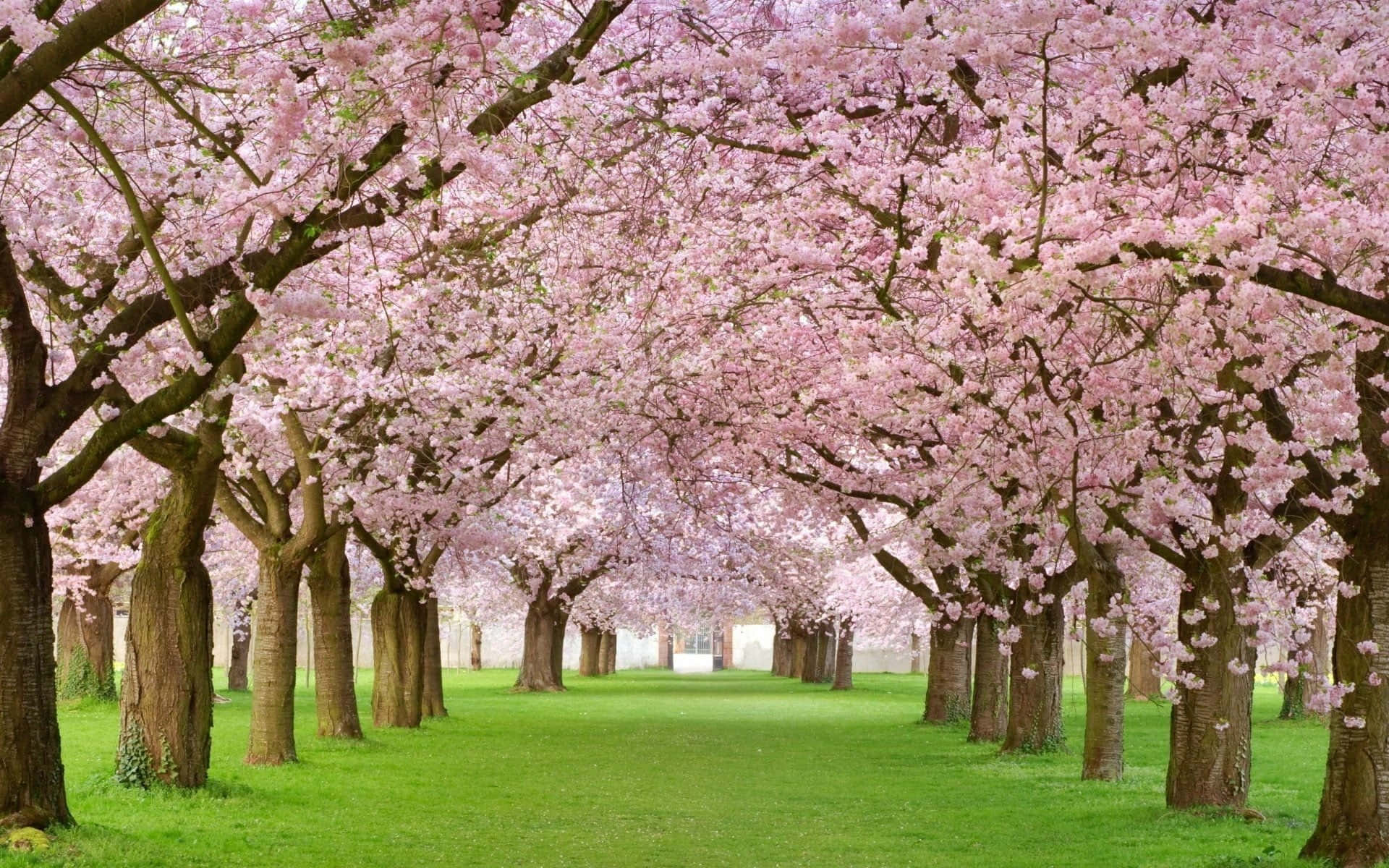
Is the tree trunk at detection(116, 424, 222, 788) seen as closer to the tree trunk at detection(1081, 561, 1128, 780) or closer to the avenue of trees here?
the avenue of trees

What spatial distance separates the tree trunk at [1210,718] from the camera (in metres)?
13.9

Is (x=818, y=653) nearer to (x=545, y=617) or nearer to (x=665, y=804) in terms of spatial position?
(x=545, y=617)

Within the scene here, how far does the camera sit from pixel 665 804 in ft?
53.9

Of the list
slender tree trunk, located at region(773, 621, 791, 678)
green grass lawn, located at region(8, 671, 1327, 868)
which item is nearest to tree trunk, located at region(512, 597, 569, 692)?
green grass lawn, located at region(8, 671, 1327, 868)

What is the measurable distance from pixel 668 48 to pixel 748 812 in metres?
8.51

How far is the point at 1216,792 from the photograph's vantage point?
14.0 meters

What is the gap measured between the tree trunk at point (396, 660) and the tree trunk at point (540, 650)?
1917 centimetres

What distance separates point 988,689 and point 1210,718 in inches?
A: 473

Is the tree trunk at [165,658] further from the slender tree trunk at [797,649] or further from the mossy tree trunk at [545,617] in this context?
the slender tree trunk at [797,649]

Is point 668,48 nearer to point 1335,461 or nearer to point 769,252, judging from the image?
point 769,252

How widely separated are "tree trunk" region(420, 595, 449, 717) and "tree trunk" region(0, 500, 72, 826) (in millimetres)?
19446

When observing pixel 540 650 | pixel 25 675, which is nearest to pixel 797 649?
pixel 540 650

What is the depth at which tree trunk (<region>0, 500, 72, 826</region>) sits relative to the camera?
10.1 metres

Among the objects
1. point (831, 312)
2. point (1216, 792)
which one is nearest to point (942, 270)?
point (831, 312)
